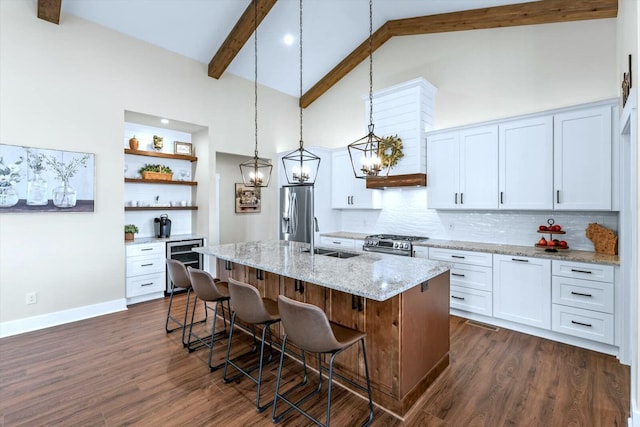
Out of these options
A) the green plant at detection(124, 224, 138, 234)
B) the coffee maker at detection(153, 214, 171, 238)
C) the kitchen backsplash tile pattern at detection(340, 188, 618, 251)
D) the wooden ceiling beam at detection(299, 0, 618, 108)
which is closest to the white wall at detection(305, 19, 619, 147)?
the wooden ceiling beam at detection(299, 0, 618, 108)

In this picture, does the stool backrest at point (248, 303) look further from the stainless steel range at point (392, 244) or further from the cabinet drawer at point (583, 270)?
the cabinet drawer at point (583, 270)

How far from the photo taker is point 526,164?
3609 mm

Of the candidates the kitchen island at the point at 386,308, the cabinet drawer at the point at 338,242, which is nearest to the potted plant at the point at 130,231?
the kitchen island at the point at 386,308

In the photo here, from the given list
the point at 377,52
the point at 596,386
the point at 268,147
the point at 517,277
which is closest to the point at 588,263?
the point at 517,277

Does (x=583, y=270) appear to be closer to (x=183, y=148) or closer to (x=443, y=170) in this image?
(x=443, y=170)

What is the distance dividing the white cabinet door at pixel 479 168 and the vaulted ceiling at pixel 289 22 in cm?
150

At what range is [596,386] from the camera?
240cm

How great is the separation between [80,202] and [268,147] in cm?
327

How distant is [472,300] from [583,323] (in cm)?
105

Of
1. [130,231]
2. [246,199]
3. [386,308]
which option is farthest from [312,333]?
[246,199]

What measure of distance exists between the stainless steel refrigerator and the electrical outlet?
142 inches

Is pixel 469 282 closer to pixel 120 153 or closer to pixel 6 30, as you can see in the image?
pixel 120 153

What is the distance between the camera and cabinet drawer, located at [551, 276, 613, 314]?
2.90 meters

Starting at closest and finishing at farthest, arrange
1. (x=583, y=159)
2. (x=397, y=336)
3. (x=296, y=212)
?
1. (x=397, y=336)
2. (x=583, y=159)
3. (x=296, y=212)
